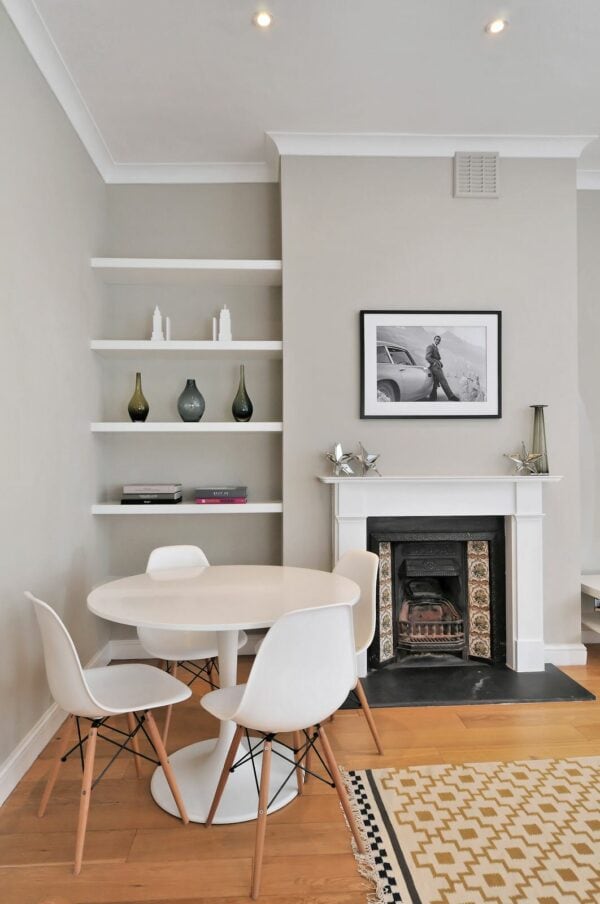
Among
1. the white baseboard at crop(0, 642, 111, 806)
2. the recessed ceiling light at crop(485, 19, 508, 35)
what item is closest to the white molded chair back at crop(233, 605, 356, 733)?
the white baseboard at crop(0, 642, 111, 806)

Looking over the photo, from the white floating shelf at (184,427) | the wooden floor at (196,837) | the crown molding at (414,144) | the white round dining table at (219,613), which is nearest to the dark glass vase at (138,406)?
the white floating shelf at (184,427)

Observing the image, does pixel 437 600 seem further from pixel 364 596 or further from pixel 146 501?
Answer: pixel 146 501

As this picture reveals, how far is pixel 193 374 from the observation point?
3670mm

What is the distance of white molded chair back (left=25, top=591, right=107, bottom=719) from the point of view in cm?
177

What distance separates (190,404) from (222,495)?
0.55m

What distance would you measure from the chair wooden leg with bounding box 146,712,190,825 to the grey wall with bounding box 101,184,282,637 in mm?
1770

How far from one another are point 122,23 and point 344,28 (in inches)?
34.6

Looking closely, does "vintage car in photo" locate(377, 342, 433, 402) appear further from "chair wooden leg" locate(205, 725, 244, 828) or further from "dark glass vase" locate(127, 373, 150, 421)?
"chair wooden leg" locate(205, 725, 244, 828)

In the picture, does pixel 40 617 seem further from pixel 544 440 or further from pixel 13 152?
pixel 544 440

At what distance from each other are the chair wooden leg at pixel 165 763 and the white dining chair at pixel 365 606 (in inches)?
29.9

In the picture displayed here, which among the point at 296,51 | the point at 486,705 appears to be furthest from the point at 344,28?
the point at 486,705

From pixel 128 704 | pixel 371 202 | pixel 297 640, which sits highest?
pixel 371 202

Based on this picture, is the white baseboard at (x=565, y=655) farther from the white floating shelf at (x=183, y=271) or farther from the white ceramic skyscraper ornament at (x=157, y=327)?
the white ceramic skyscraper ornament at (x=157, y=327)

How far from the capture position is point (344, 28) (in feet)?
8.11
